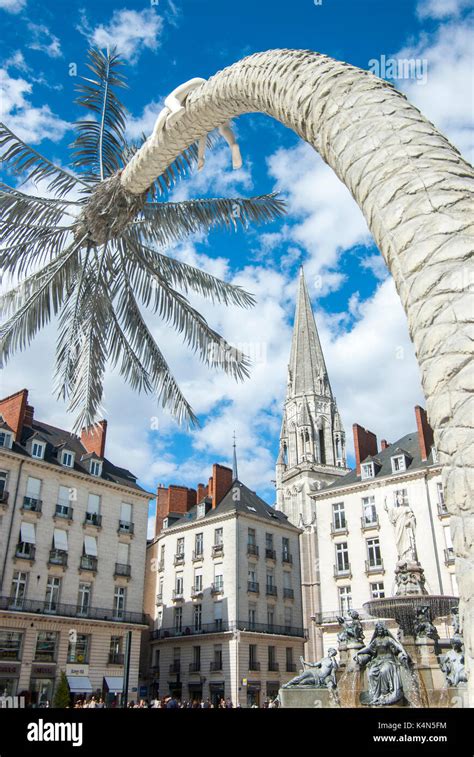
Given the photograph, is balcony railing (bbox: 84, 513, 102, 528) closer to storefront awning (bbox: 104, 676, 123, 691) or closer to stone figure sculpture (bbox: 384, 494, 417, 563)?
storefront awning (bbox: 104, 676, 123, 691)

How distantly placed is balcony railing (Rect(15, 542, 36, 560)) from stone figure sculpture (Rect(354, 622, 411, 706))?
24.5 metres

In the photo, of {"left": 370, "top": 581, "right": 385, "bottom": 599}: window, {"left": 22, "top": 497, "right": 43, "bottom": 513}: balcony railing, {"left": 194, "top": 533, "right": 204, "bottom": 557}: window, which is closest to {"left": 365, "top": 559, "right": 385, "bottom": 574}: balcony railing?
{"left": 370, "top": 581, "right": 385, "bottom": 599}: window

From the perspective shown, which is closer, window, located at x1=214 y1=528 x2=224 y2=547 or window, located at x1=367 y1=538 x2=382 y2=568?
window, located at x1=367 y1=538 x2=382 y2=568

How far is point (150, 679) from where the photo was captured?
4516 cm

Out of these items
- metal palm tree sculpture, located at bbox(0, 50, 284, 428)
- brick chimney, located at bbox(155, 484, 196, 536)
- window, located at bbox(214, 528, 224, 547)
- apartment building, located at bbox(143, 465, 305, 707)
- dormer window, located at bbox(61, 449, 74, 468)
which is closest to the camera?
metal palm tree sculpture, located at bbox(0, 50, 284, 428)

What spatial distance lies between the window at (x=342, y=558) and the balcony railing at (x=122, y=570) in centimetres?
1397

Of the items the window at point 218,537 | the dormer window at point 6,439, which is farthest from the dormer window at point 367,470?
the dormer window at point 6,439

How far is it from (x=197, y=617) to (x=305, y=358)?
6069 cm

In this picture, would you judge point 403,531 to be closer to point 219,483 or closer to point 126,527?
point 126,527

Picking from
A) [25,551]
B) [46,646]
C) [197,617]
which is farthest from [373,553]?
[25,551]

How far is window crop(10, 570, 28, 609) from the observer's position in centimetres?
3108

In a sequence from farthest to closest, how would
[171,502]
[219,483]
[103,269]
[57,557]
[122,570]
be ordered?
[171,502] < [219,483] < [122,570] < [57,557] < [103,269]

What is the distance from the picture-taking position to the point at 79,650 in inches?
1308
